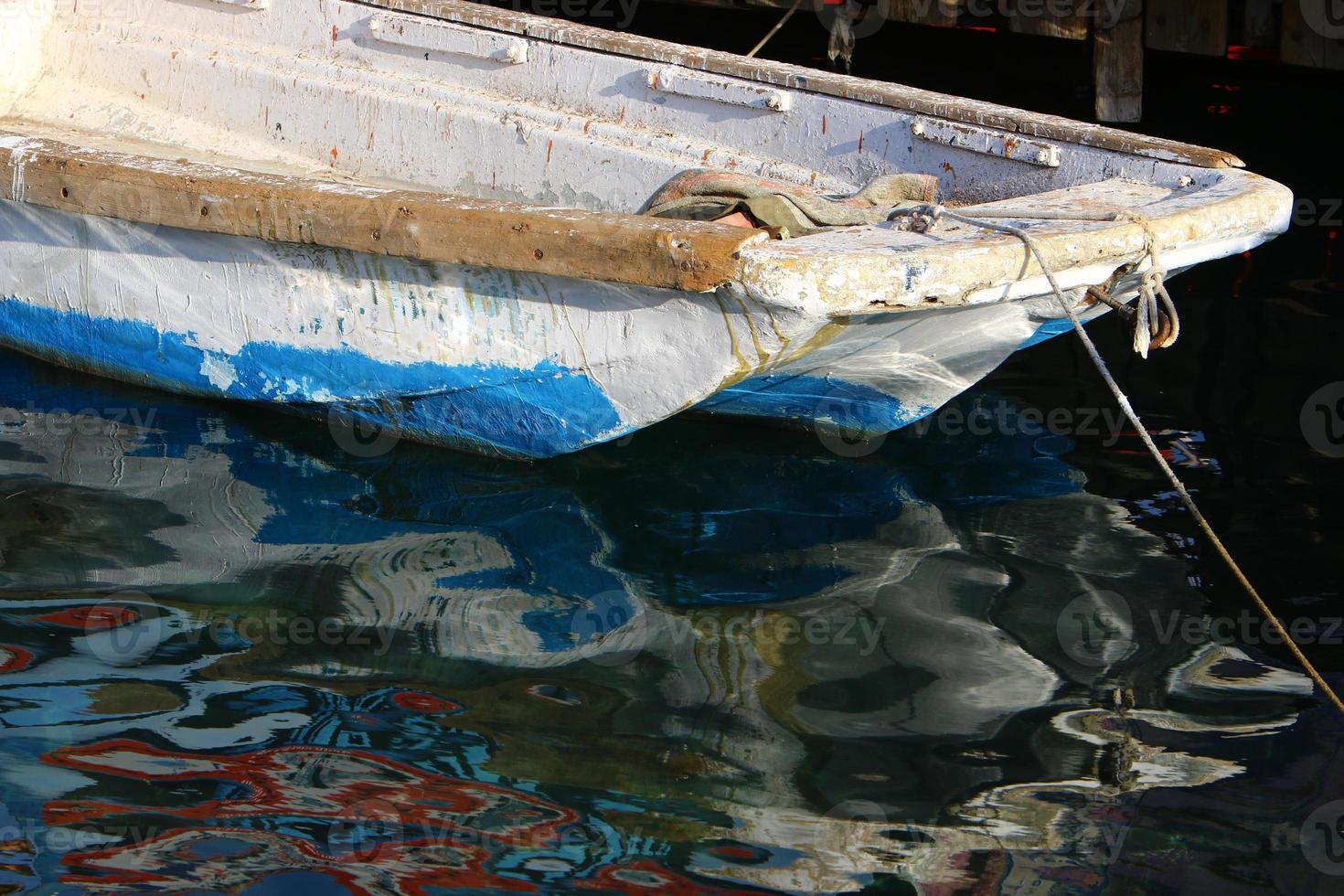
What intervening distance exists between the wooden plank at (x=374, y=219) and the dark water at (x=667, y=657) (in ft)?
2.41

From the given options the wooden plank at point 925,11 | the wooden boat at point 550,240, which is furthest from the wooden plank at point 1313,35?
the wooden boat at point 550,240

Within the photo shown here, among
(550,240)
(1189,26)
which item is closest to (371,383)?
(550,240)

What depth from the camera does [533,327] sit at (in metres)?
3.67

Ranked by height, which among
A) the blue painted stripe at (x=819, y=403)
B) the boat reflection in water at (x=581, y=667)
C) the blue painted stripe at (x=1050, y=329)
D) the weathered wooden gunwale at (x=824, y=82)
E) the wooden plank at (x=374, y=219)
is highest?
the weathered wooden gunwale at (x=824, y=82)

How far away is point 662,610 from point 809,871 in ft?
3.27

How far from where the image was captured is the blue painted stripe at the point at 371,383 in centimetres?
381

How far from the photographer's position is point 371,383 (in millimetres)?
4008

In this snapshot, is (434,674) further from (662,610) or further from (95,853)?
(95,853)

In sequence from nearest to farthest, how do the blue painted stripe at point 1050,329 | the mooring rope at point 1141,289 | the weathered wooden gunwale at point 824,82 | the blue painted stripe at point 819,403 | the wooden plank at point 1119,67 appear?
1. the mooring rope at point 1141,289
2. the blue painted stripe at point 1050,329
3. the blue painted stripe at point 819,403
4. the weathered wooden gunwale at point 824,82
5. the wooden plank at point 1119,67

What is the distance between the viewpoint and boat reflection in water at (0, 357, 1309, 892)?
254 centimetres

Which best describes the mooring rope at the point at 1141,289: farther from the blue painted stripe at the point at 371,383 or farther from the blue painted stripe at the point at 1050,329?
the blue painted stripe at the point at 371,383

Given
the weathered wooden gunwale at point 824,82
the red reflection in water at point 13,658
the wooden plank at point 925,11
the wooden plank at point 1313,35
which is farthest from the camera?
the wooden plank at point 925,11

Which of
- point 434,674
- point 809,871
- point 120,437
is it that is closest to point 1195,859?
point 809,871

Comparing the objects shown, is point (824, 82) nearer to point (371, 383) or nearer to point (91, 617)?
point (371, 383)
